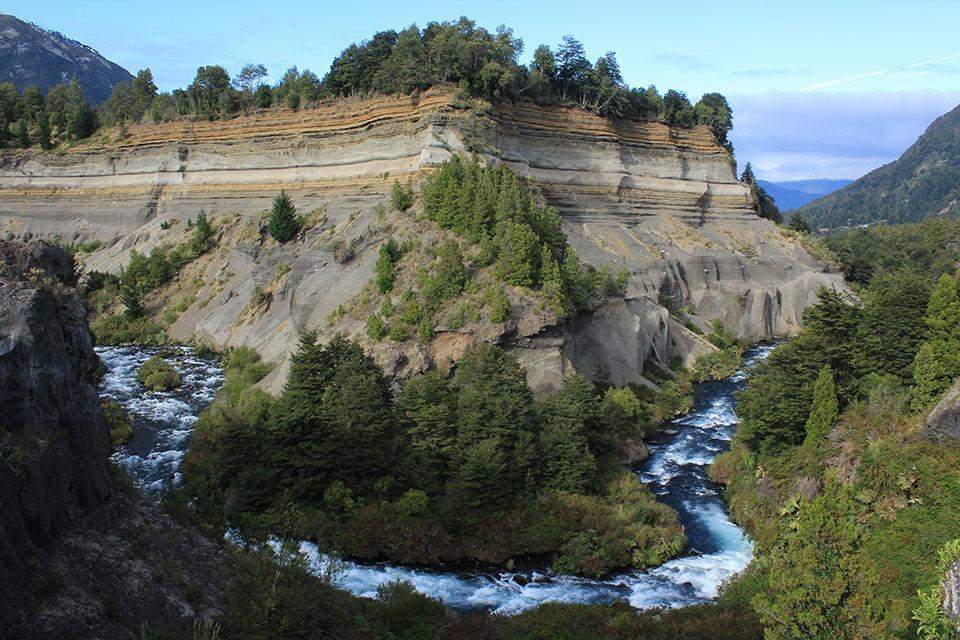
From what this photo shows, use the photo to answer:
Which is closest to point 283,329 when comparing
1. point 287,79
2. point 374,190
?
point 374,190

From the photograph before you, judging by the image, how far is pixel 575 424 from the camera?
28.6 m

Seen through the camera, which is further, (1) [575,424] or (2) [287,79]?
(2) [287,79]

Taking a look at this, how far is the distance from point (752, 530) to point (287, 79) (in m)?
53.1

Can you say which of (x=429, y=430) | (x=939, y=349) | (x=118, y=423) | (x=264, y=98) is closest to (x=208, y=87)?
(x=264, y=98)

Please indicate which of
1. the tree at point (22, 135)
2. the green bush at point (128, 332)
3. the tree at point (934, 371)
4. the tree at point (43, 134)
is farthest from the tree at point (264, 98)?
the tree at point (934, 371)

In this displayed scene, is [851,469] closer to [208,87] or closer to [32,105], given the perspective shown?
[208,87]

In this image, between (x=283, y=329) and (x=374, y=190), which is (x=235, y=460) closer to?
(x=283, y=329)

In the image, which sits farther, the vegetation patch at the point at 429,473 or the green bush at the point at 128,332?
the green bush at the point at 128,332

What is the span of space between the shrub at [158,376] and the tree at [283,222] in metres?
12.6

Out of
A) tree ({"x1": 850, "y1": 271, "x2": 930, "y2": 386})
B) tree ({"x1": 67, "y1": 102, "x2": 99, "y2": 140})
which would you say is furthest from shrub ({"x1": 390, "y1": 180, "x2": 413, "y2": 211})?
tree ({"x1": 67, "y1": 102, "x2": 99, "y2": 140})

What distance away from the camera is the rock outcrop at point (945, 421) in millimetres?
22406

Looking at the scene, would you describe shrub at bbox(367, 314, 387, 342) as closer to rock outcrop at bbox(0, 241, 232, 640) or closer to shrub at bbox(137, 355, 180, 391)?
shrub at bbox(137, 355, 180, 391)

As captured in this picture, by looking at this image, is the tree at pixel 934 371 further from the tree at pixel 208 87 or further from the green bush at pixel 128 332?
the tree at pixel 208 87

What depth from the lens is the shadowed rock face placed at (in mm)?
12164
